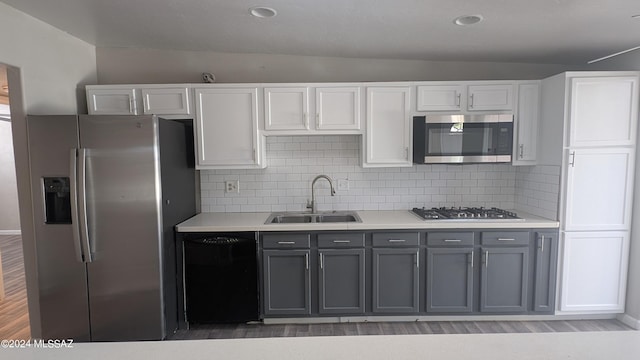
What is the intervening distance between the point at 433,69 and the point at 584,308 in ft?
8.30

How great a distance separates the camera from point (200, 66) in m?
3.17

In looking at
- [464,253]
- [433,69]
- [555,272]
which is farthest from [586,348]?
[433,69]

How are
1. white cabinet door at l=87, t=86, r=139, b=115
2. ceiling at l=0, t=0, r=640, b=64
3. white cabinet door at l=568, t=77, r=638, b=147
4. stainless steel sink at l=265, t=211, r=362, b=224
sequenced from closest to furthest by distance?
1. ceiling at l=0, t=0, r=640, b=64
2. white cabinet door at l=568, t=77, r=638, b=147
3. white cabinet door at l=87, t=86, r=139, b=115
4. stainless steel sink at l=265, t=211, r=362, b=224

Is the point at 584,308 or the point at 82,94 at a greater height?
the point at 82,94

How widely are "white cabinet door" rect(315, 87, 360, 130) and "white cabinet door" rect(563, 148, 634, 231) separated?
182cm

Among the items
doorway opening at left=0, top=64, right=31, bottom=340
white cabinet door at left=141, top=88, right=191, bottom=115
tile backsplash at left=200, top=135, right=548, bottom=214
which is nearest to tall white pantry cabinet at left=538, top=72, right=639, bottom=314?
tile backsplash at left=200, top=135, right=548, bottom=214

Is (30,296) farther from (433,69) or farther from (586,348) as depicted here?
(433,69)

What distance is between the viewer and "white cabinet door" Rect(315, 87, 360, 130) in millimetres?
2895

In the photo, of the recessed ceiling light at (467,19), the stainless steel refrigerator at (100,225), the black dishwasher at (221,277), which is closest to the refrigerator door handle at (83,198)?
the stainless steel refrigerator at (100,225)

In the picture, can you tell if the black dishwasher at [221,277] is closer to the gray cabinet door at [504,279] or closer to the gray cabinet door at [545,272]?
the gray cabinet door at [504,279]

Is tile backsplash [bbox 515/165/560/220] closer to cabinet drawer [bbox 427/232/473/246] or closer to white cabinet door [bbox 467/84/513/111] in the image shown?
white cabinet door [bbox 467/84/513/111]

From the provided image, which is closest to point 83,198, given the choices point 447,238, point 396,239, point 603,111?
point 396,239

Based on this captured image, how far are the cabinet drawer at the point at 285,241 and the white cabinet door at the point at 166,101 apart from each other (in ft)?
4.46

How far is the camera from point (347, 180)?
3287mm
